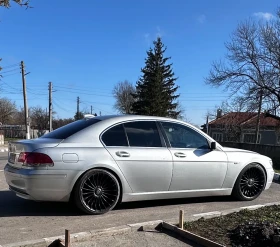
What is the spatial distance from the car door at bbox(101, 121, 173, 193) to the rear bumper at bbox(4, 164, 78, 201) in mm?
794

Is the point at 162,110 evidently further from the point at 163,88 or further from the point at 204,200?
the point at 204,200

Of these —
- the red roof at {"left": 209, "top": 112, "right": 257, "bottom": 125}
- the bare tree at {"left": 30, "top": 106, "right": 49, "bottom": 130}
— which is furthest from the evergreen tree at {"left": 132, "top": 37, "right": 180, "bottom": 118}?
the bare tree at {"left": 30, "top": 106, "right": 49, "bottom": 130}

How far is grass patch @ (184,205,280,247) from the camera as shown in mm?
4176

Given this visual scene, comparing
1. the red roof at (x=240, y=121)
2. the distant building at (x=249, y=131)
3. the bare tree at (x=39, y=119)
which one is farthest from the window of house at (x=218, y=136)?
the bare tree at (x=39, y=119)

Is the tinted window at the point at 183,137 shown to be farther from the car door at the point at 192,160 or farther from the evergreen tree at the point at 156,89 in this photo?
the evergreen tree at the point at 156,89

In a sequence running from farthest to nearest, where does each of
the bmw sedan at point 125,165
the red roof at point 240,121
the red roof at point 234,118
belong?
1. the red roof at point 240,121
2. the red roof at point 234,118
3. the bmw sedan at point 125,165

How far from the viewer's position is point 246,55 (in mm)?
32312

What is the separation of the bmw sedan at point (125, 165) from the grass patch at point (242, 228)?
1062 millimetres

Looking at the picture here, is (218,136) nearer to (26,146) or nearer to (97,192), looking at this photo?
(97,192)

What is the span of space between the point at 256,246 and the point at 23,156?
3.30 metres

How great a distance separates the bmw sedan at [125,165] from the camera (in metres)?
5.34

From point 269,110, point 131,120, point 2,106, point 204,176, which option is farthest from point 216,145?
point 2,106

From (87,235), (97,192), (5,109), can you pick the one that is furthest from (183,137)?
(5,109)

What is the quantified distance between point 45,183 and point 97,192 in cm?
77
